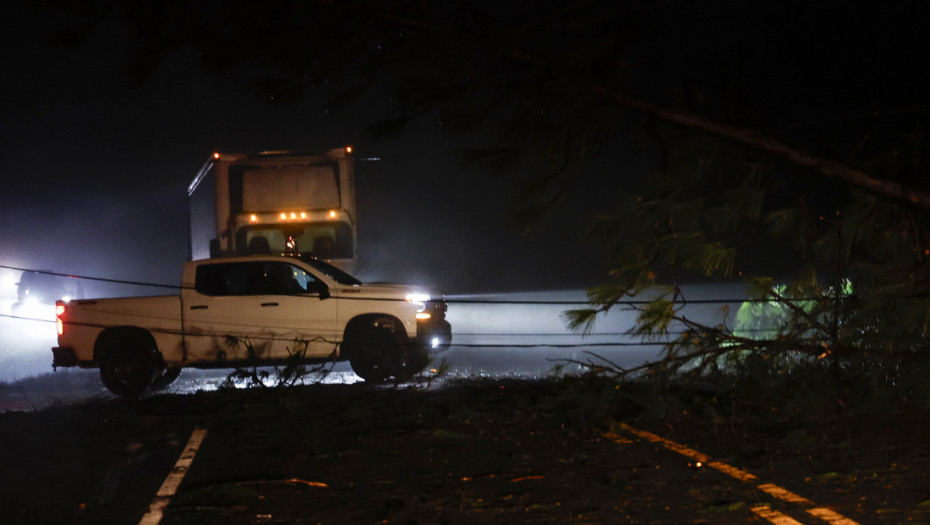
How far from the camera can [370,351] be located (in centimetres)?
1322

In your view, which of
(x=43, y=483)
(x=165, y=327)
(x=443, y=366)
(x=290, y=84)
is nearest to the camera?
(x=290, y=84)

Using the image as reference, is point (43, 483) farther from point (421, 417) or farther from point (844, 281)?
point (844, 281)

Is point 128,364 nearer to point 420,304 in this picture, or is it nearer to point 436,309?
point 420,304

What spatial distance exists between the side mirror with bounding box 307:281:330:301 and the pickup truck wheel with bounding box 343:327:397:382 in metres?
0.65

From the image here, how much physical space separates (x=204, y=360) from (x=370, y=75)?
27.8ft

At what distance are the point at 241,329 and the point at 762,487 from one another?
8.86 m

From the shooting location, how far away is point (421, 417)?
9.63 metres

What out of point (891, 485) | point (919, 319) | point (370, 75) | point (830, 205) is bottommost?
point (891, 485)

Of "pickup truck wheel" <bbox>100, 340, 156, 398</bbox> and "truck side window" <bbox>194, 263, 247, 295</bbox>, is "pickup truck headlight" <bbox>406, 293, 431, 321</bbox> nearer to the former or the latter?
"truck side window" <bbox>194, 263, 247, 295</bbox>

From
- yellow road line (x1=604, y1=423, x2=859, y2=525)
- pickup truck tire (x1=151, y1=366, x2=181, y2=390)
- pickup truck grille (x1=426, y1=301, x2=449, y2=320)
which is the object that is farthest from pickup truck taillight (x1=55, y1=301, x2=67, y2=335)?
yellow road line (x1=604, y1=423, x2=859, y2=525)

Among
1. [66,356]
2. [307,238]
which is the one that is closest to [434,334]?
[307,238]

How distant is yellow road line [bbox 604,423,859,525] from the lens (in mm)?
5219

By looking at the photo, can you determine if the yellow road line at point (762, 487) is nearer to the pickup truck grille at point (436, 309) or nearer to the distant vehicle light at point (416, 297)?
the distant vehicle light at point (416, 297)

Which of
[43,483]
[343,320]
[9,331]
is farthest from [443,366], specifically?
[9,331]
